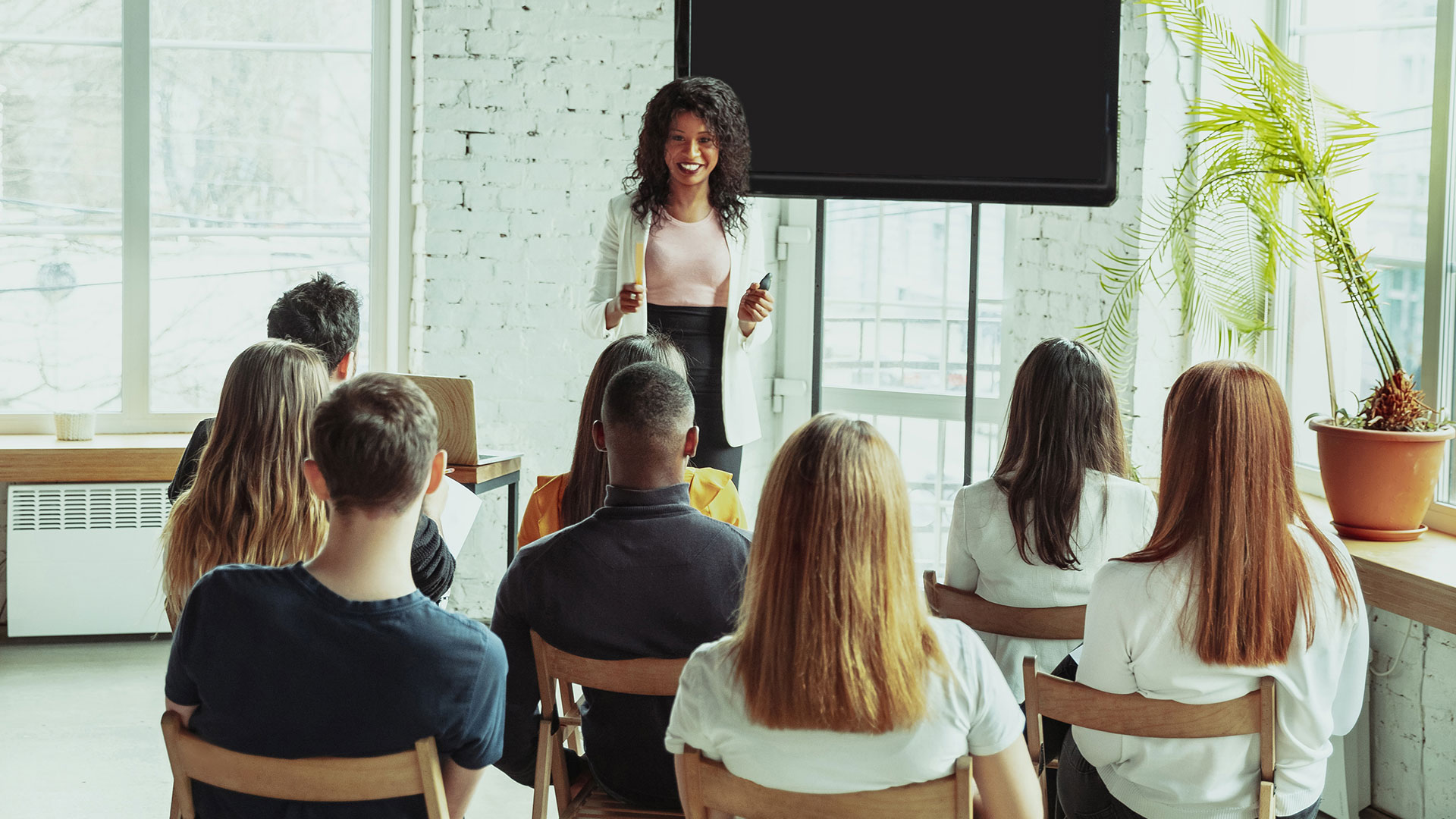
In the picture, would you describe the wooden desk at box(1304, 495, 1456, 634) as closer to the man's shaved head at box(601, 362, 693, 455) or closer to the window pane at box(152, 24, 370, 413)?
the man's shaved head at box(601, 362, 693, 455)

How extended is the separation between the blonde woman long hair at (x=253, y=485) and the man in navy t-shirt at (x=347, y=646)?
0.50 metres

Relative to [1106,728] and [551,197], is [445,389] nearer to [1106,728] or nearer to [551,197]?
[551,197]

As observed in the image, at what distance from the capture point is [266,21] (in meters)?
3.92

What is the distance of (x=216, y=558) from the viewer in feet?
5.91

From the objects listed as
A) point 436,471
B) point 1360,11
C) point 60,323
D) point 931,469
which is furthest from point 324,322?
point 1360,11

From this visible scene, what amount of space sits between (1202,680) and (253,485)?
4.48 feet

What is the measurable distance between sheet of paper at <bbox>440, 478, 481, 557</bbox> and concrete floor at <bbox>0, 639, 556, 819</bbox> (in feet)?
2.54

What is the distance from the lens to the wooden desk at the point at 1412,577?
7.23 ft

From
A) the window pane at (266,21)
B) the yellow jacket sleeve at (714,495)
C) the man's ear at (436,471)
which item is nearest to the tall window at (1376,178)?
the yellow jacket sleeve at (714,495)

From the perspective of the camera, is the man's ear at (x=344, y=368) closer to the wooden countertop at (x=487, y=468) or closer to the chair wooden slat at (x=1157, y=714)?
the wooden countertop at (x=487, y=468)

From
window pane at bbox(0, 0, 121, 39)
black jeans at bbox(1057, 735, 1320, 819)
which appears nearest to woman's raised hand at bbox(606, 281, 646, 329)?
black jeans at bbox(1057, 735, 1320, 819)

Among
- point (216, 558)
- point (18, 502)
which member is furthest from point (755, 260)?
point (18, 502)

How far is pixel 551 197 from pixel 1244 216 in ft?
6.52

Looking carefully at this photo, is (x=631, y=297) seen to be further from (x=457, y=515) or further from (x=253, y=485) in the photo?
(x=253, y=485)
